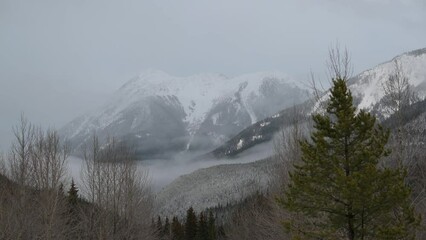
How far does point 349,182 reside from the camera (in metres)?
11.8

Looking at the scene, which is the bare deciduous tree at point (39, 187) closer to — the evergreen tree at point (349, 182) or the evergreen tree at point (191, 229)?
the evergreen tree at point (349, 182)

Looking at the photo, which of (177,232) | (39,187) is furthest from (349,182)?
(177,232)

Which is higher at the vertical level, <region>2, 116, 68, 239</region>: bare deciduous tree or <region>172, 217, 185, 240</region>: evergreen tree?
<region>2, 116, 68, 239</region>: bare deciduous tree

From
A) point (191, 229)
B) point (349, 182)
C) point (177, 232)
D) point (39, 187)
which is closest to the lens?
point (349, 182)

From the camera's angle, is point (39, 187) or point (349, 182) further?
point (39, 187)

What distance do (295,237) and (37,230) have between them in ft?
58.8

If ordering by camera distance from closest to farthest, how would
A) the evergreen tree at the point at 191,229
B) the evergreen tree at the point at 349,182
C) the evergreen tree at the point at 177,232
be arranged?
the evergreen tree at the point at 349,182, the evergreen tree at the point at 191,229, the evergreen tree at the point at 177,232

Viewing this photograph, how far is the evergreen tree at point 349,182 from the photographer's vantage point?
1205cm

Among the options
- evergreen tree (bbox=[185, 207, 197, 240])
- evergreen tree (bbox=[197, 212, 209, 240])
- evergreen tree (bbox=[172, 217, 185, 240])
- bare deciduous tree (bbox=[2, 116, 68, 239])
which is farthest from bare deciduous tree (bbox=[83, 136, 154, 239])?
evergreen tree (bbox=[172, 217, 185, 240])

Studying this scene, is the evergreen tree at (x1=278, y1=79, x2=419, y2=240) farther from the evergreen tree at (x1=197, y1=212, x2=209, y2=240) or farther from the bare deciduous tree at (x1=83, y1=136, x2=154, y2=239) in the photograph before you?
the evergreen tree at (x1=197, y1=212, x2=209, y2=240)

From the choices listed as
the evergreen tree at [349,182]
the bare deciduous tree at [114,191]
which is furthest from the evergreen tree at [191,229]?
the evergreen tree at [349,182]

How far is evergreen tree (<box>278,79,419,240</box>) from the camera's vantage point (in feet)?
39.5

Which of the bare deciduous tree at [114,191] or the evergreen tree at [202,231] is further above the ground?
the bare deciduous tree at [114,191]

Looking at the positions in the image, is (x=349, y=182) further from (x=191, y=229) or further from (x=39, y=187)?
(x=191, y=229)
